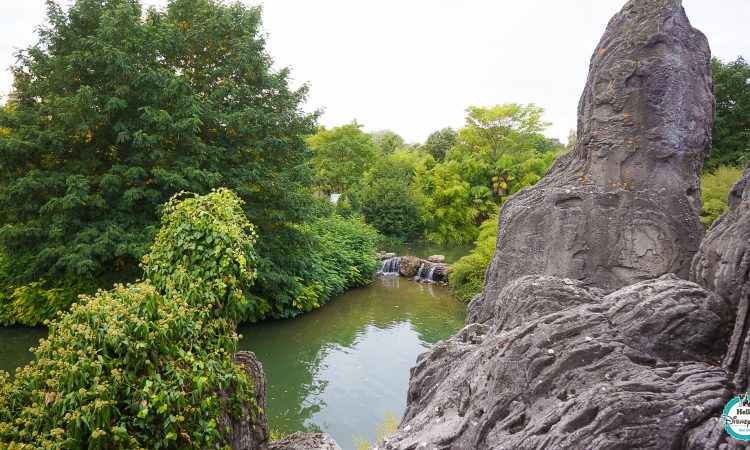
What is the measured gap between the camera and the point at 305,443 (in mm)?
5367

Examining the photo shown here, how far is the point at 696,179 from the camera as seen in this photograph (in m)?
4.79

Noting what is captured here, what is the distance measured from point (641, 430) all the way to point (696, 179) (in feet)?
12.2

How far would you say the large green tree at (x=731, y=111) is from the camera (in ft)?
63.2

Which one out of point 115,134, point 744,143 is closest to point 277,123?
point 115,134

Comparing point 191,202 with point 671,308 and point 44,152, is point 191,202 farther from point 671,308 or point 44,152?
point 44,152

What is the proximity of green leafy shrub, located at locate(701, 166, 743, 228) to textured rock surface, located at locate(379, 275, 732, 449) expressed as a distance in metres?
10.6

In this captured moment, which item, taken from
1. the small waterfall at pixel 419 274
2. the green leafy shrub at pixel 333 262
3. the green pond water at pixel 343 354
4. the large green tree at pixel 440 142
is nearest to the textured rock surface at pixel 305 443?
the green pond water at pixel 343 354

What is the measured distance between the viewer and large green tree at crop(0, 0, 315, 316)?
968 centimetres

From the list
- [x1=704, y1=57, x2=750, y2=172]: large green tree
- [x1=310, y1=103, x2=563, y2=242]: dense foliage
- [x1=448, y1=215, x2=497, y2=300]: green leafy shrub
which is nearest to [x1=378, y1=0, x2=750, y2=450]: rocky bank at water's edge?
[x1=448, y1=215, x2=497, y2=300]: green leafy shrub

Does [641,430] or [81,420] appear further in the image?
[81,420]

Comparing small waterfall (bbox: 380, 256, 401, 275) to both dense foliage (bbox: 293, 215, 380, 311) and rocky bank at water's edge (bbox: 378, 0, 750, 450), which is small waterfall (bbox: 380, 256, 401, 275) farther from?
rocky bank at water's edge (bbox: 378, 0, 750, 450)

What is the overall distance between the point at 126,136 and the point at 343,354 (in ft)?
23.4

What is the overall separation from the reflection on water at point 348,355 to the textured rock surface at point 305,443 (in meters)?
1.78

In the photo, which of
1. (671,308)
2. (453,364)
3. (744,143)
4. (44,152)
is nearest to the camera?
(671,308)
